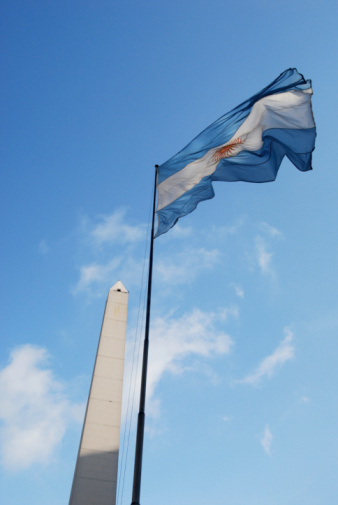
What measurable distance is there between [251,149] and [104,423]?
1282cm

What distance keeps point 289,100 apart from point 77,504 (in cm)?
1584

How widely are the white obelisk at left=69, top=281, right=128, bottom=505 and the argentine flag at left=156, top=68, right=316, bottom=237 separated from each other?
10907 millimetres

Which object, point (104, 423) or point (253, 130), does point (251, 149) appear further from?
point (104, 423)

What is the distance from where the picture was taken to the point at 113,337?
71.9 ft

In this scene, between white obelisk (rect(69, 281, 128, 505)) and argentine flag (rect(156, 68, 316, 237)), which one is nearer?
argentine flag (rect(156, 68, 316, 237))

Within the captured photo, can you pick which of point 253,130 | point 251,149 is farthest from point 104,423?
point 253,130

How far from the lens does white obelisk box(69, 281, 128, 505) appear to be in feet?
58.1

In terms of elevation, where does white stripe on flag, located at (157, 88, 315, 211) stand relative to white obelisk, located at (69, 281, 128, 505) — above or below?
above

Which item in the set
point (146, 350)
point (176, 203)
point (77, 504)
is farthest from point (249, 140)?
point (77, 504)

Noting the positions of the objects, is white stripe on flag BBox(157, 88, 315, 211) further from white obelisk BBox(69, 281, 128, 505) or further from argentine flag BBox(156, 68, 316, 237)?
white obelisk BBox(69, 281, 128, 505)

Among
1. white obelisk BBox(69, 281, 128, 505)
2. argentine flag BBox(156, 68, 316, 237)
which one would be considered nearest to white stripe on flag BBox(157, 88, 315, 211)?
argentine flag BBox(156, 68, 316, 237)

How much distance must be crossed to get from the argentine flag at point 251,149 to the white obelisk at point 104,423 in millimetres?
10907

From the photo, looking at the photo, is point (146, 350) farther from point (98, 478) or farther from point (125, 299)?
point (125, 299)

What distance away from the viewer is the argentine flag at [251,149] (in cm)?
1218
